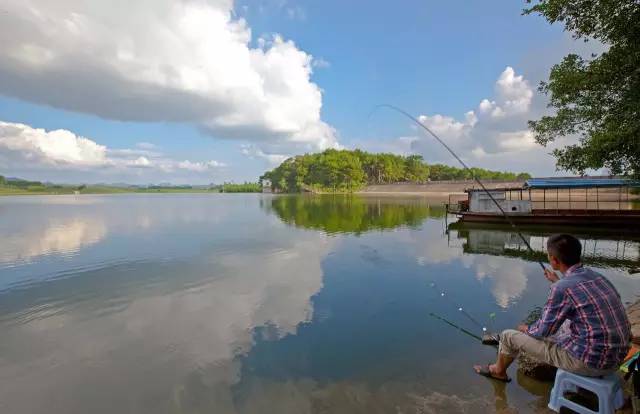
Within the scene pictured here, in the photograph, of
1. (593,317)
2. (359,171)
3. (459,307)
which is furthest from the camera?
(359,171)

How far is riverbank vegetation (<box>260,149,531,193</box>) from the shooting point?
128125mm

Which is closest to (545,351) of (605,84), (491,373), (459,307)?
(491,373)

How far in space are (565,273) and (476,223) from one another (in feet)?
106

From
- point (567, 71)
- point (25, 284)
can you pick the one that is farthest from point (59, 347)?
point (567, 71)

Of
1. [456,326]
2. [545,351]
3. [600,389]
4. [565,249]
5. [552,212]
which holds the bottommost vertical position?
[456,326]

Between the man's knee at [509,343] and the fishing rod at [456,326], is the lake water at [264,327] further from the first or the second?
the man's knee at [509,343]

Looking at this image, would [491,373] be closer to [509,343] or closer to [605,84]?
[509,343]

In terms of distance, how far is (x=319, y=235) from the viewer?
26562 mm

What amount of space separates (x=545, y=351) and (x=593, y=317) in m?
0.89

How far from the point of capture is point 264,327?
913cm

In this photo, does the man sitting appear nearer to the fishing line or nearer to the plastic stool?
the plastic stool

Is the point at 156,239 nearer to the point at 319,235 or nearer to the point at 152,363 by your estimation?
the point at 319,235

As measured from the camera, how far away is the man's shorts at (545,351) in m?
3.94

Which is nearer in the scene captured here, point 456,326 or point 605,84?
point 456,326
